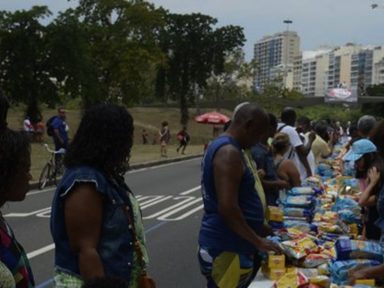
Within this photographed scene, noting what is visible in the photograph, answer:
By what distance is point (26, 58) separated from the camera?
48188 millimetres

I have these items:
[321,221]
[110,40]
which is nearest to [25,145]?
[321,221]

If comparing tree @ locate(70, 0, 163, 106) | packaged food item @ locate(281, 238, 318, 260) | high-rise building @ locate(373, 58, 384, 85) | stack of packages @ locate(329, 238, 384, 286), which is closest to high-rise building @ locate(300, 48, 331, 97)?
high-rise building @ locate(373, 58, 384, 85)

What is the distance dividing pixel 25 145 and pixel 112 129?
606 millimetres

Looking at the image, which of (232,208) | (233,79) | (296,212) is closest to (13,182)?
(232,208)

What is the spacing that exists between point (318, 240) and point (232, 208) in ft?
9.25

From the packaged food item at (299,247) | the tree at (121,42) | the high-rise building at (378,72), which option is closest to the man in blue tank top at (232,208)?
the packaged food item at (299,247)

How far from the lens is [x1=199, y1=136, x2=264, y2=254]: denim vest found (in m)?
4.10

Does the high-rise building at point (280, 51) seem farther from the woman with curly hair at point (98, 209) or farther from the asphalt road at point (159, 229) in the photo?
the woman with curly hair at point (98, 209)

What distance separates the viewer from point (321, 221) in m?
7.32

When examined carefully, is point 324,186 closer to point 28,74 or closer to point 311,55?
point 28,74

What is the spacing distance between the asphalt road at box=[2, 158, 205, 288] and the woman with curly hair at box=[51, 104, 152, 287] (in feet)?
13.9

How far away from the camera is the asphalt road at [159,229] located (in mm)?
7746

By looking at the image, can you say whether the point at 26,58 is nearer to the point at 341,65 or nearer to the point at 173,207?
the point at 173,207

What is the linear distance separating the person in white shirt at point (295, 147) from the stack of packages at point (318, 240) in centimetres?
30
